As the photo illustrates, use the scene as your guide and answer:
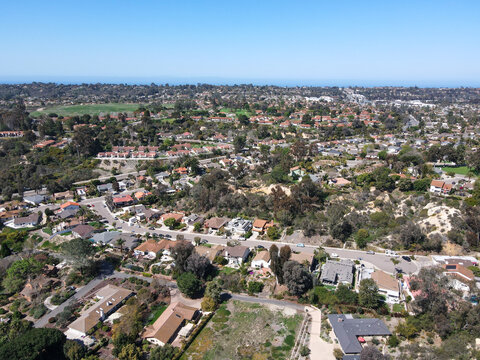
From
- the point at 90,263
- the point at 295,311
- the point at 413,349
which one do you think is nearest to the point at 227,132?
the point at 90,263

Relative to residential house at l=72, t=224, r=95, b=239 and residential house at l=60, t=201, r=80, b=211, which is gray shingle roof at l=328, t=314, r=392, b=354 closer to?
residential house at l=72, t=224, r=95, b=239

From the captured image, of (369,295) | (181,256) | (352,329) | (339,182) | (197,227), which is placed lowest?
(352,329)

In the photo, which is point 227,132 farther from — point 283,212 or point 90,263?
point 90,263

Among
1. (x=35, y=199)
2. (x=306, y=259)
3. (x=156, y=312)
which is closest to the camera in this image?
(x=156, y=312)

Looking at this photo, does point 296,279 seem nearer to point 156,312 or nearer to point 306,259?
point 306,259

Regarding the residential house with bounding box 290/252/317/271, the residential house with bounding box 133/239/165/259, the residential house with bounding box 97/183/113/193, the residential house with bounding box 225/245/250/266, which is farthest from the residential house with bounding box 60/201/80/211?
the residential house with bounding box 290/252/317/271

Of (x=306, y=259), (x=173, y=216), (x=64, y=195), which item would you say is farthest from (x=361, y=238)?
(x=64, y=195)
